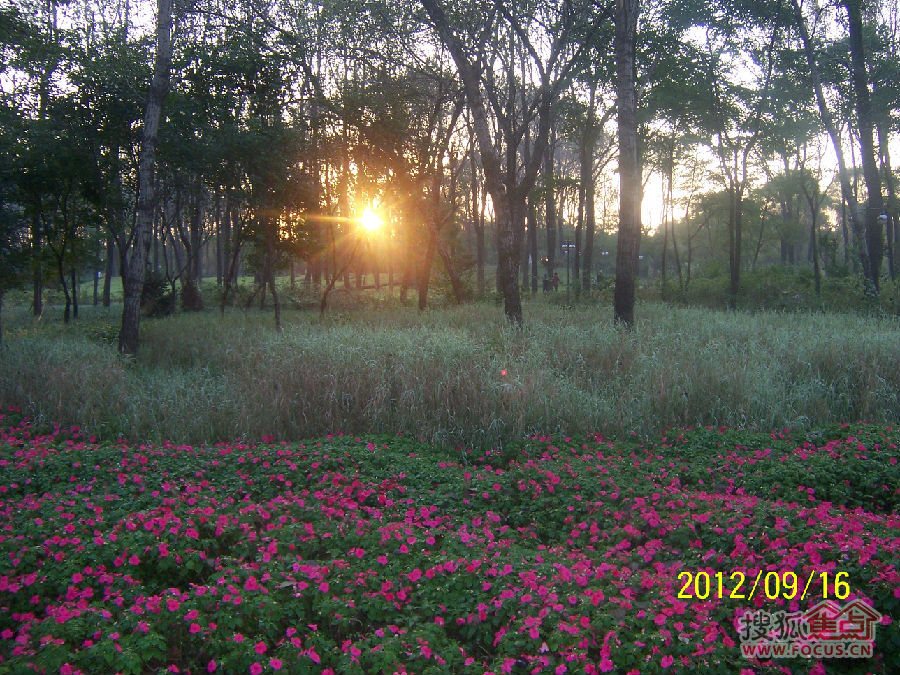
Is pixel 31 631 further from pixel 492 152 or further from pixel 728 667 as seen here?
pixel 492 152

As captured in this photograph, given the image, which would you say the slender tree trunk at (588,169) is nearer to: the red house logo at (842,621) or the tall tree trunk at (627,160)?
the tall tree trunk at (627,160)

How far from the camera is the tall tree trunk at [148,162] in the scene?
10984mm

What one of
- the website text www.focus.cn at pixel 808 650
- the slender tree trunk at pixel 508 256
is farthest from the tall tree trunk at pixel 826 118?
the website text www.focus.cn at pixel 808 650

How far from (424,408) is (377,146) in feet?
35.7

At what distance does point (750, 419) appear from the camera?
7.01 m

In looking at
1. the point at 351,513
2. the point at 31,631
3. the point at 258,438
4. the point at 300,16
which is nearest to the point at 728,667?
A: the point at 351,513

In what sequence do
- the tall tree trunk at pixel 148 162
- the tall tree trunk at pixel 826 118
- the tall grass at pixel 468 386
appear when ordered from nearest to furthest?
the tall grass at pixel 468 386, the tall tree trunk at pixel 148 162, the tall tree trunk at pixel 826 118

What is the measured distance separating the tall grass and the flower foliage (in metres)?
1.15

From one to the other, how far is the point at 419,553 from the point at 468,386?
3614mm
